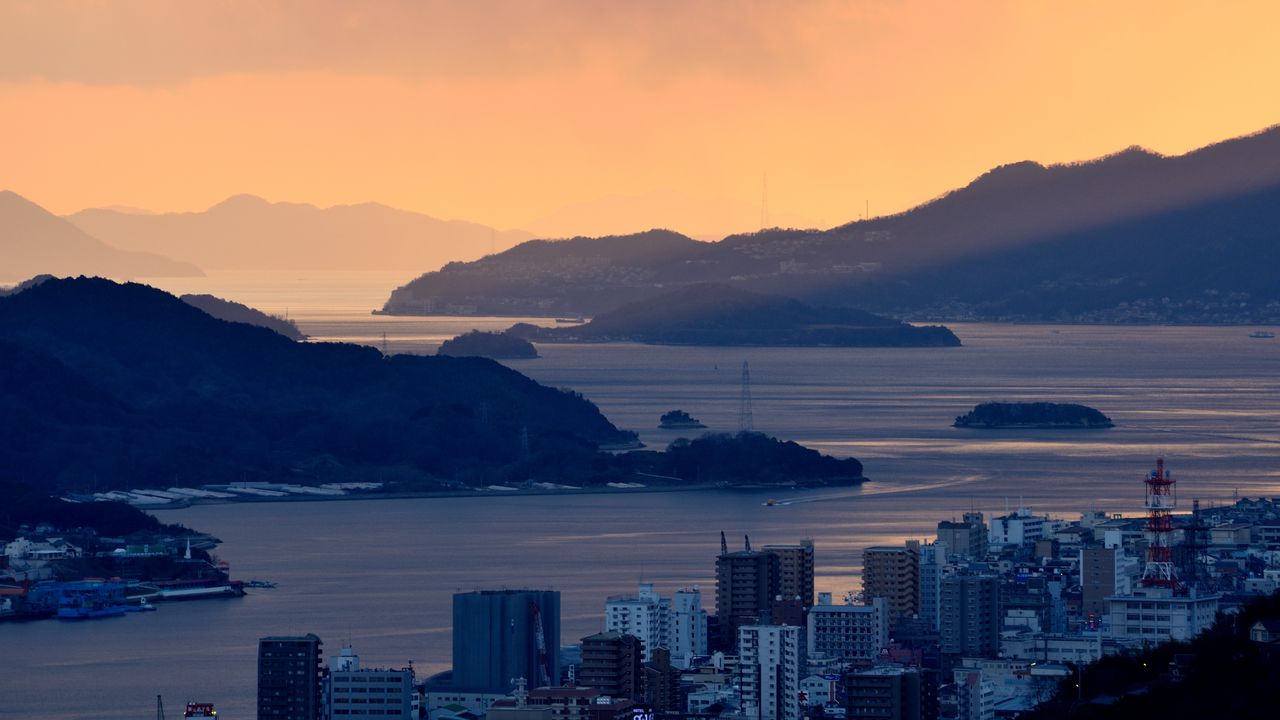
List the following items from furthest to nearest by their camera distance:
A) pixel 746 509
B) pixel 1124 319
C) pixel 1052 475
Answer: pixel 1124 319
pixel 1052 475
pixel 746 509

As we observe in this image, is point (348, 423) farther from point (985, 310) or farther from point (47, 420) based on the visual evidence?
point (985, 310)

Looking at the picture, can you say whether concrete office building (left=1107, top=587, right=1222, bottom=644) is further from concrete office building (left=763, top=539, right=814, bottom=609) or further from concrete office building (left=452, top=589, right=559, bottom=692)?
concrete office building (left=452, top=589, right=559, bottom=692)

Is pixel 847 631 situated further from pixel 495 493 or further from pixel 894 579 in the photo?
pixel 495 493

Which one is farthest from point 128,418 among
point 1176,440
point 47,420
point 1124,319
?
point 1124,319

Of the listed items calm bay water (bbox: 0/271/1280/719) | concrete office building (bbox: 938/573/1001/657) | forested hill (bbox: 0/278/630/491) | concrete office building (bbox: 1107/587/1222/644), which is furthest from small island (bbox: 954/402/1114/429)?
concrete office building (bbox: 1107/587/1222/644)

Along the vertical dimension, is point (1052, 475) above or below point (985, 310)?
below

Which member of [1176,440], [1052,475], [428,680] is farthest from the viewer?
[1176,440]
